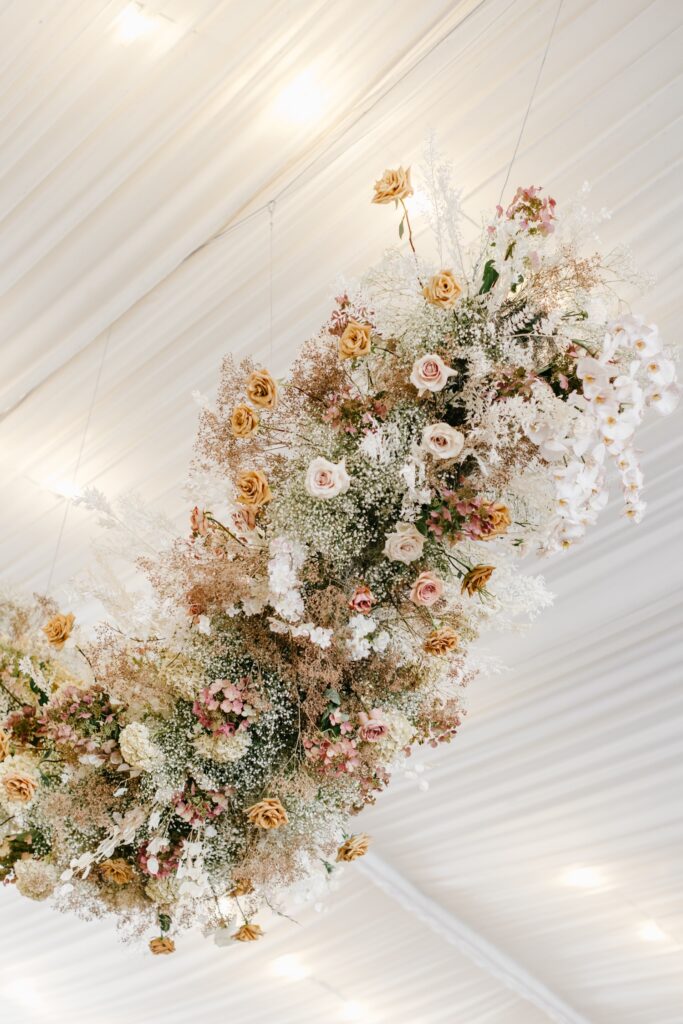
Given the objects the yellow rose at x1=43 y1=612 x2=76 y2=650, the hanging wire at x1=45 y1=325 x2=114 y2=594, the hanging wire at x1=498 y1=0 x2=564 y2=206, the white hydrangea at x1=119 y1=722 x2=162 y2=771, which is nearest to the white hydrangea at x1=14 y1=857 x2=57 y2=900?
the white hydrangea at x1=119 y1=722 x2=162 y2=771

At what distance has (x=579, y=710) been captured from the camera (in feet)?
12.9

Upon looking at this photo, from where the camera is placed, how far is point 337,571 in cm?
219

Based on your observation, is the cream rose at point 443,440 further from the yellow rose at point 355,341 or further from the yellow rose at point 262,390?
the yellow rose at point 262,390

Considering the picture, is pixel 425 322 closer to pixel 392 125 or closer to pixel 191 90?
pixel 392 125

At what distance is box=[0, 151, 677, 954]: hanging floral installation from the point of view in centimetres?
204

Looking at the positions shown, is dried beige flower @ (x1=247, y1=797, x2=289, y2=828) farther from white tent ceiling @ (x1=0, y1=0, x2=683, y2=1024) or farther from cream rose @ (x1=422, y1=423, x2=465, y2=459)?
cream rose @ (x1=422, y1=423, x2=465, y2=459)

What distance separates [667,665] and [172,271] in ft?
8.05

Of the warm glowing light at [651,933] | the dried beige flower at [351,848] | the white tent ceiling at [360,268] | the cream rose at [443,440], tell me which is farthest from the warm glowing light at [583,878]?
the cream rose at [443,440]

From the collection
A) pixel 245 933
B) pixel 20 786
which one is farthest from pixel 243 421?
pixel 245 933

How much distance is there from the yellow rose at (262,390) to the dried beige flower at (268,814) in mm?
895

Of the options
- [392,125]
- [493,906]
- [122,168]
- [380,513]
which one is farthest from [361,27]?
[493,906]

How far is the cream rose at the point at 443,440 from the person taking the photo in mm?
2002

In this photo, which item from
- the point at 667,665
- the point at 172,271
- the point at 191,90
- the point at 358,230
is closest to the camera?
the point at 191,90

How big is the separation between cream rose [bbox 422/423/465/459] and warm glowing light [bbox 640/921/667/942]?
3.71m
